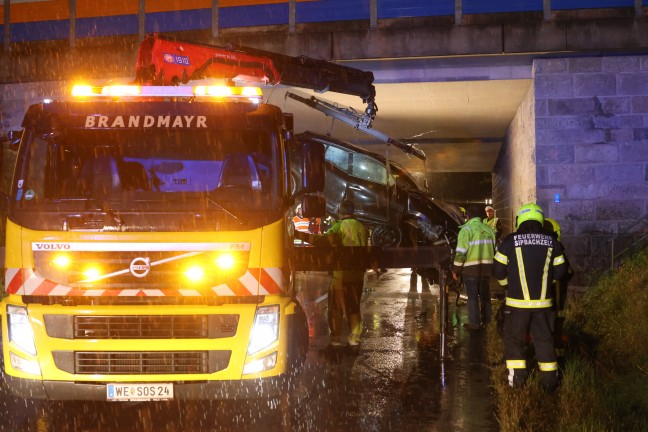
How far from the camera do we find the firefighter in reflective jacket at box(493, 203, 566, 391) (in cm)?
650

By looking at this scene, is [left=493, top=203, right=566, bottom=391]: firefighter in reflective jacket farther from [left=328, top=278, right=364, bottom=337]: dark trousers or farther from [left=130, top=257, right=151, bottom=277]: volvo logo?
[left=130, top=257, right=151, bottom=277]: volvo logo

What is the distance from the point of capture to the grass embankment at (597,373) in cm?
553

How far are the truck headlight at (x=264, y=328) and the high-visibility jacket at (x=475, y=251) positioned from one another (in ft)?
17.6

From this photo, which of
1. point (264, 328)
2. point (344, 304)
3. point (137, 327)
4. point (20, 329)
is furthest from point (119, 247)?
point (344, 304)

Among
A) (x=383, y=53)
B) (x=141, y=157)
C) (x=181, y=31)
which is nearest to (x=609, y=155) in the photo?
(x=383, y=53)

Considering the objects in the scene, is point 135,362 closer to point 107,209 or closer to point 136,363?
point 136,363

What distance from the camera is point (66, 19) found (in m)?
15.9

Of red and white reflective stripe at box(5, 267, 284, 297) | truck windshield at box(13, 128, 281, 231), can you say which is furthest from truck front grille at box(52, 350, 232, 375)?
truck windshield at box(13, 128, 281, 231)

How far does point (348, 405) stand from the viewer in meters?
6.50

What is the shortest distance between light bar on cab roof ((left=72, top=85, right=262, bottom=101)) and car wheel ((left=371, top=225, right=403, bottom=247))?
31.1ft

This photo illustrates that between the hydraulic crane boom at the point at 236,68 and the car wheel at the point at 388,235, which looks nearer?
the hydraulic crane boom at the point at 236,68

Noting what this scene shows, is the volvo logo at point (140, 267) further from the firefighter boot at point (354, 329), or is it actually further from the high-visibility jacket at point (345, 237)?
the firefighter boot at point (354, 329)

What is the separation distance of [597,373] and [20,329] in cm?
502

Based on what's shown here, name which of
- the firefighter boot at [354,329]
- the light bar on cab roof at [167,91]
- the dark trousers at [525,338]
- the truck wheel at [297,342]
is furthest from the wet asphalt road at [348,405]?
the light bar on cab roof at [167,91]
